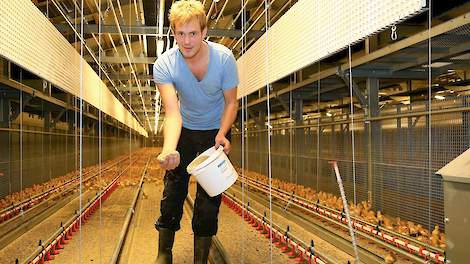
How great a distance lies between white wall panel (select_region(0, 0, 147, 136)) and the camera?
3205 millimetres

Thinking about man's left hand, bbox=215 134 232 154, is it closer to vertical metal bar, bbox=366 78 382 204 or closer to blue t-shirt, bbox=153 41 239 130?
blue t-shirt, bbox=153 41 239 130

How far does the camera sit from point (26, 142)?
707 centimetres

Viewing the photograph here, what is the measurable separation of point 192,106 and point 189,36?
1.60ft

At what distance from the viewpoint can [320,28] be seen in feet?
11.2

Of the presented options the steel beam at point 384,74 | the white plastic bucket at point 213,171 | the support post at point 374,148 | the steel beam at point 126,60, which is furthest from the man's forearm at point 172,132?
the steel beam at point 126,60

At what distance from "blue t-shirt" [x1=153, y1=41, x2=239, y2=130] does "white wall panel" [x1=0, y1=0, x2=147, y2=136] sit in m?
1.16

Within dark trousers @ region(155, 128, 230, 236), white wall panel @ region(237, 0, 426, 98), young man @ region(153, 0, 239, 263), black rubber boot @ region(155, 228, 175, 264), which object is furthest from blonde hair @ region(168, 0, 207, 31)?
black rubber boot @ region(155, 228, 175, 264)

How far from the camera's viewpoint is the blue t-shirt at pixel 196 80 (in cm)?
236

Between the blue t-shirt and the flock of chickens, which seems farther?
the flock of chickens

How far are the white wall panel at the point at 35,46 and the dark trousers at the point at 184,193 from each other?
121 centimetres

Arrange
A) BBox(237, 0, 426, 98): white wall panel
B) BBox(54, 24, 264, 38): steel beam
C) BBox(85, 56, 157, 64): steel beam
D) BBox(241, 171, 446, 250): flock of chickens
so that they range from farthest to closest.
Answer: BBox(85, 56, 157, 64): steel beam, BBox(54, 24, 264, 38): steel beam, BBox(241, 171, 446, 250): flock of chickens, BBox(237, 0, 426, 98): white wall panel

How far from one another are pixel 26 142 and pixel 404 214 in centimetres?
552

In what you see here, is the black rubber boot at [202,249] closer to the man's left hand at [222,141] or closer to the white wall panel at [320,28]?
A: the man's left hand at [222,141]

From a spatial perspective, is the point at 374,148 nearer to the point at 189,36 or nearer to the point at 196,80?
the point at 196,80
